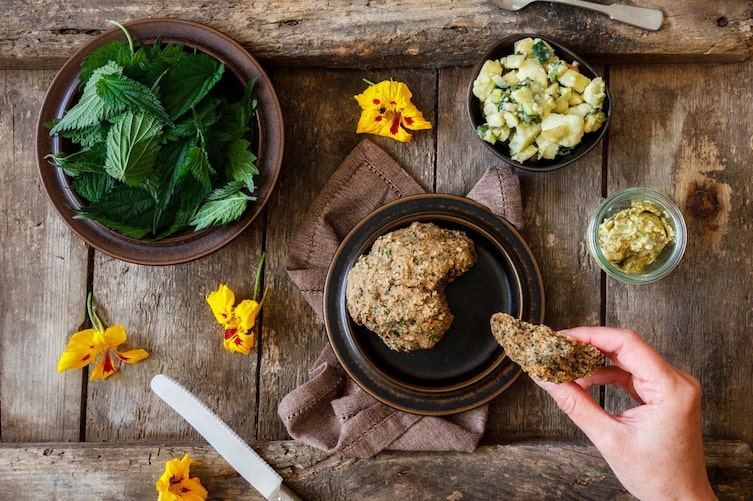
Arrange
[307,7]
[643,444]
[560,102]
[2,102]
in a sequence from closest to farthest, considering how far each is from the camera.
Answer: [643,444] → [560,102] → [307,7] → [2,102]

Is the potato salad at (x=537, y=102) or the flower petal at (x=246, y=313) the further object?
the flower petal at (x=246, y=313)

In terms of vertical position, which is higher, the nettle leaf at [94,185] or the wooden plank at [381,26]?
the wooden plank at [381,26]

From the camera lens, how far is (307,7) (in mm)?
1791

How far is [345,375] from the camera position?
187cm

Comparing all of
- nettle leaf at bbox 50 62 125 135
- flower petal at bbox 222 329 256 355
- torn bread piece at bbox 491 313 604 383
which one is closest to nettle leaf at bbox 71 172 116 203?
nettle leaf at bbox 50 62 125 135

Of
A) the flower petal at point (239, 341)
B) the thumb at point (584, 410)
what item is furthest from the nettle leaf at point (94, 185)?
the thumb at point (584, 410)

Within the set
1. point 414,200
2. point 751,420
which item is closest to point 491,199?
point 414,200

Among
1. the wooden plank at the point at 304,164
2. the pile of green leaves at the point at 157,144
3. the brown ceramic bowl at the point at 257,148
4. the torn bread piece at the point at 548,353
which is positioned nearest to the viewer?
the torn bread piece at the point at 548,353

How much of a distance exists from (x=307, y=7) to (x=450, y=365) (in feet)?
3.44

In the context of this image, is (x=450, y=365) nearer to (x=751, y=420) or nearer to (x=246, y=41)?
(x=751, y=420)

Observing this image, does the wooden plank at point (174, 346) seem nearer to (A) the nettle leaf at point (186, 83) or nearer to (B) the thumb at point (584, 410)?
(A) the nettle leaf at point (186, 83)

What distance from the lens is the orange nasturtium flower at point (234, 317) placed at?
1811 mm

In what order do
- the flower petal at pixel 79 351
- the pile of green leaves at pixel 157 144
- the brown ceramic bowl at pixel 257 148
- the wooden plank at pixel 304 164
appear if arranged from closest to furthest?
the pile of green leaves at pixel 157 144
the brown ceramic bowl at pixel 257 148
the flower petal at pixel 79 351
the wooden plank at pixel 304 164

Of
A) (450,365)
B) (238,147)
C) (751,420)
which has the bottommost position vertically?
(751,420)
